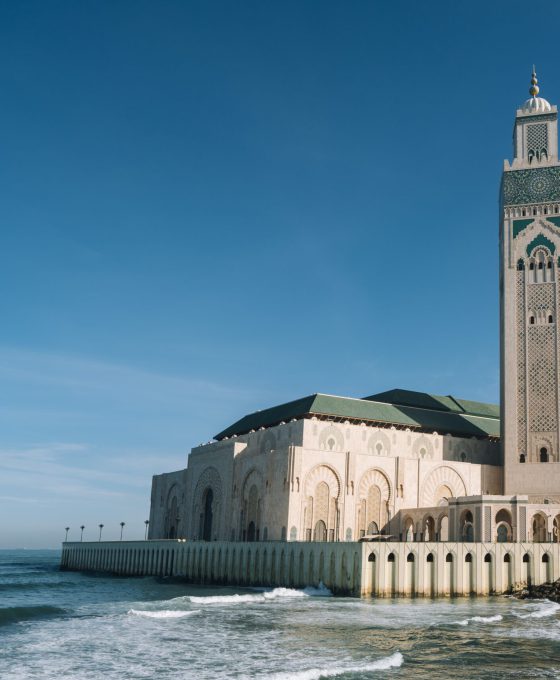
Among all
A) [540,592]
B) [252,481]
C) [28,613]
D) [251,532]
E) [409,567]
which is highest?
[252,481]

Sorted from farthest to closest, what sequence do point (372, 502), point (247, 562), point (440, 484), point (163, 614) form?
1. point (440, 484)
2. point (372, 502)
3. point (247, 562)
4. point (163, 614)

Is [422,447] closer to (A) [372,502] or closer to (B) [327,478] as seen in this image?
(A) [372,502]

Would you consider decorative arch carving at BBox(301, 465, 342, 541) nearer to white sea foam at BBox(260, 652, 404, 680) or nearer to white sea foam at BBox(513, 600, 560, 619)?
white sea foam at BBox(513, 600, 560, 619)

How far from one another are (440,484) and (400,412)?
6493 mm

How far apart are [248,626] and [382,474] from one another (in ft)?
91.9

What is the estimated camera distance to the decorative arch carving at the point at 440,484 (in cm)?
5716

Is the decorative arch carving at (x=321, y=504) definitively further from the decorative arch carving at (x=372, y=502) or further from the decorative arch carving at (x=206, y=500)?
the decorative arch carving at (x=206, y=500)

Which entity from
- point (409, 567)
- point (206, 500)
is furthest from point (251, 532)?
point (409, 567)

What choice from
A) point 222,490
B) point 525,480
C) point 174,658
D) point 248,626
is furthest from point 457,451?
point 174,658

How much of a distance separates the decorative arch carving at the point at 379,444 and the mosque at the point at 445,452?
0.30 ft

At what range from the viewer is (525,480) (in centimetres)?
5406

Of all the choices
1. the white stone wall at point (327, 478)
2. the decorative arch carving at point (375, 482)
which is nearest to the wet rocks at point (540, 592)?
the white stone wall at point (327, 478)

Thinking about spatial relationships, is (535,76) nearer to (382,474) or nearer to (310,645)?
(382,474)

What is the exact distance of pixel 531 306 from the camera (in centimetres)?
5691
